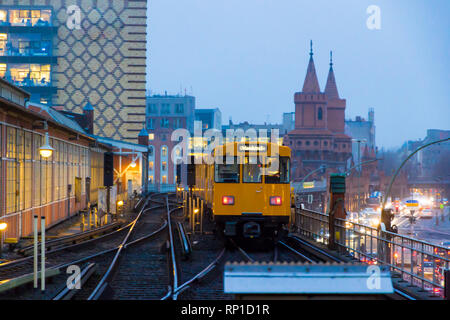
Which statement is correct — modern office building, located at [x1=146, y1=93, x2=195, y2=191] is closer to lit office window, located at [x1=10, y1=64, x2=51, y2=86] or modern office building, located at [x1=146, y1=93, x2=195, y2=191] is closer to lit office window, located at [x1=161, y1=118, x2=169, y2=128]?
lit office window, located at [x1=161, y1=118, x2=169, y2=128]

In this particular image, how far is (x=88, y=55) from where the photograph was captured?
62688 millimetres

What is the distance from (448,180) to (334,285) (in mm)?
123175

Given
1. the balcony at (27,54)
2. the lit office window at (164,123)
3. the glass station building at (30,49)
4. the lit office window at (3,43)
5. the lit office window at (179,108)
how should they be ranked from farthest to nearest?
the lit office window at (179,108) < the lit office window at (164,123) < the lit office window at (3,43) < the balcony at (27,54) < the glass station building at (30,49)

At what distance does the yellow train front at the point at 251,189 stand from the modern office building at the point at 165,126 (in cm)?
8517

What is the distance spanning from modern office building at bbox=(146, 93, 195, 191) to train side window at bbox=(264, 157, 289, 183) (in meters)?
85.3

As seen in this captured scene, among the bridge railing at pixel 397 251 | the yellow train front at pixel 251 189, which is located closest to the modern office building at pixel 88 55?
the yellow train front at pixel 251 189

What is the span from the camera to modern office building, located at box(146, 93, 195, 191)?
10269cm

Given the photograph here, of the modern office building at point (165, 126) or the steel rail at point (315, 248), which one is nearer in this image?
the steel rail at point (315, 248)

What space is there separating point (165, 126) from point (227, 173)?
311 ft

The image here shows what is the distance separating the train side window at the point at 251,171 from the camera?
670 inches

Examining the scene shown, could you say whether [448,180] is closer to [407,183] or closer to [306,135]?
[407,183]

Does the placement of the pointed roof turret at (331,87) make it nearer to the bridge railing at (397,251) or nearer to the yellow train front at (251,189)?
the bridge railing at (397,251)

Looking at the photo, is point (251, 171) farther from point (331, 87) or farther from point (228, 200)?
point (331, 87)
